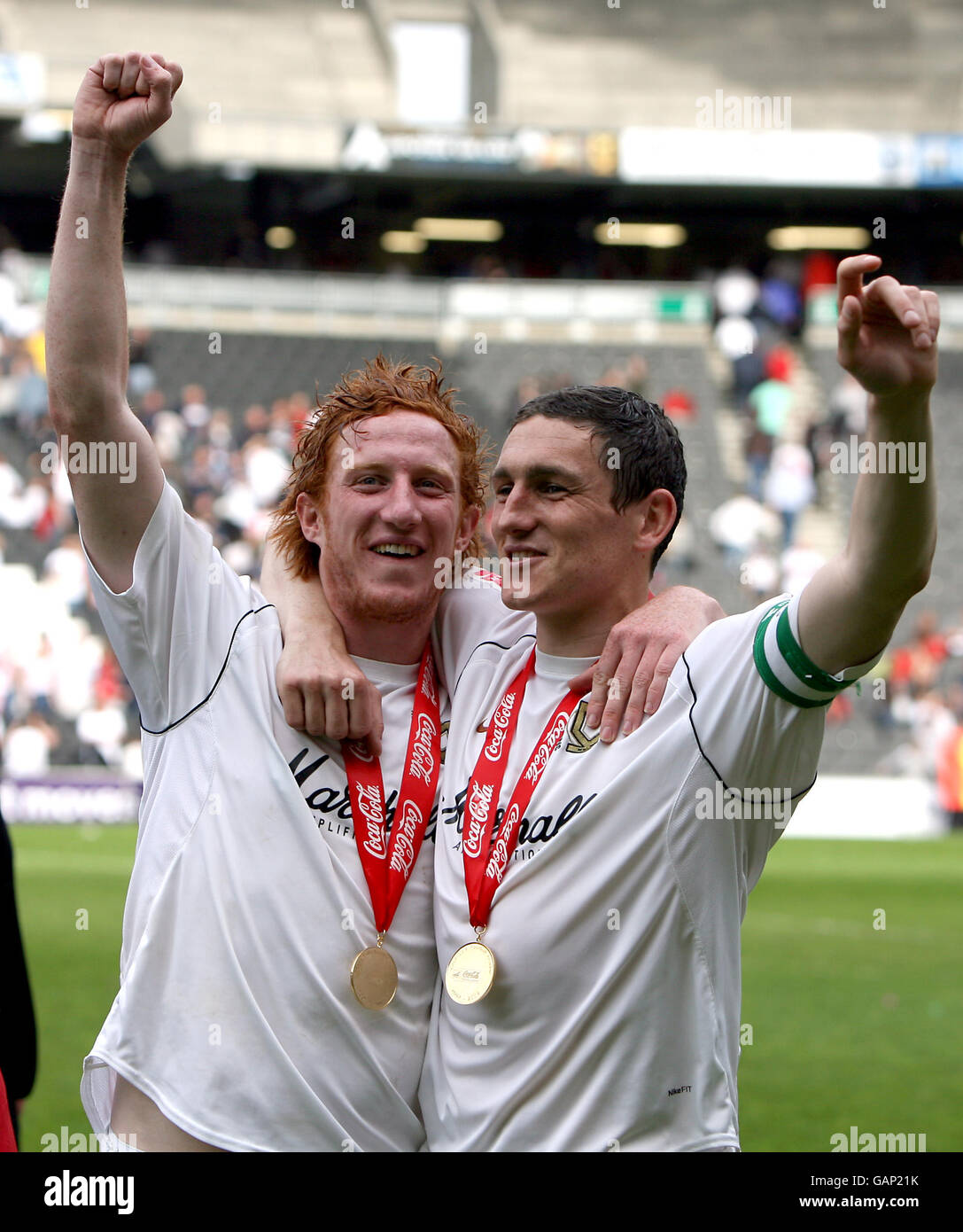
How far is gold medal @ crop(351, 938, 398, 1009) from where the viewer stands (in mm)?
2756

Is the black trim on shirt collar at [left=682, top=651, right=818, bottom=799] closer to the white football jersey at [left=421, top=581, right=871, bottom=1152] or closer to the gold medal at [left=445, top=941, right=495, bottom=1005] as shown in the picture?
the white football jersey at [left=421, top=581, right=871, bottom=1152]

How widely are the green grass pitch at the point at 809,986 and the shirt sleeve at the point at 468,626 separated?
1.55 meters

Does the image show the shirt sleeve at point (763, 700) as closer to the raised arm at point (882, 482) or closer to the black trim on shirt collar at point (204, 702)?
the raised arm at point (882, 482)

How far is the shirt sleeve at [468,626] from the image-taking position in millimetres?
3275

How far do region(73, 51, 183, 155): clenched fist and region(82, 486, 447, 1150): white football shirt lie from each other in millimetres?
687

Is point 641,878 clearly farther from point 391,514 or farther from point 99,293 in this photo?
point 99,293

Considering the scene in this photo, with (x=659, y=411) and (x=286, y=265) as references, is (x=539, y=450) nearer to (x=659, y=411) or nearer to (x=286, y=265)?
(x=659, y=411)

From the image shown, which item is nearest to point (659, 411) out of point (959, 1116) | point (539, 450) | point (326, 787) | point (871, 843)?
point (539, 450)

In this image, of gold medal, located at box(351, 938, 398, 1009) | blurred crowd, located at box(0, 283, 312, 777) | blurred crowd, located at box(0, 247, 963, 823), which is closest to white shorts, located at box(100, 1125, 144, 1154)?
gold medal, located at box(351, 938, 398, 1009)

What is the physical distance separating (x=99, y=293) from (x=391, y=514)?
702 millimetres

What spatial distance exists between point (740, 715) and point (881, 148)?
25.5m

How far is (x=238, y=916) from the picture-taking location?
2.78 meters

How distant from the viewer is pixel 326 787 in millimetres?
2951

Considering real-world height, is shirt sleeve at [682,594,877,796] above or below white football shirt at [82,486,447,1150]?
above
